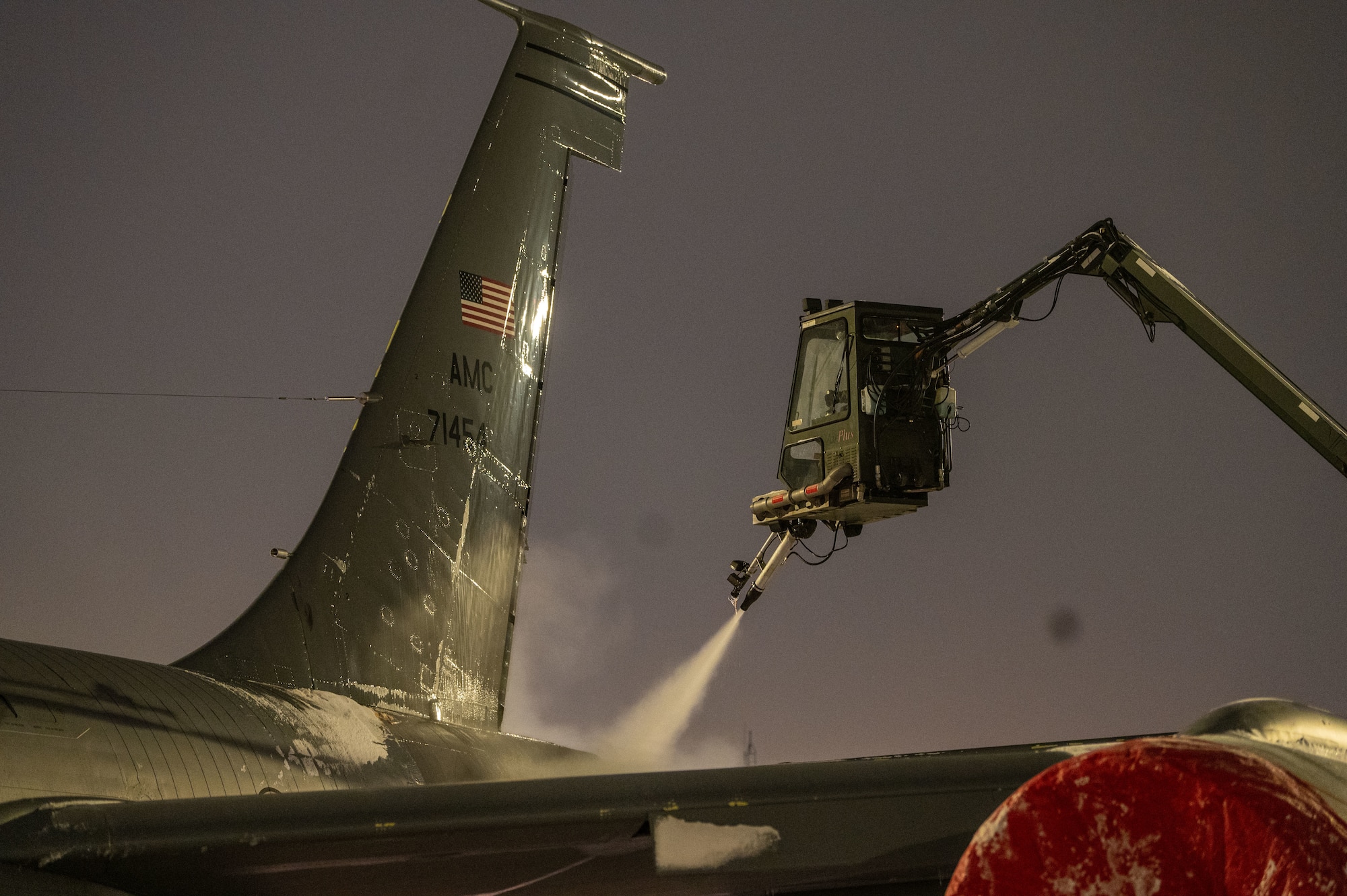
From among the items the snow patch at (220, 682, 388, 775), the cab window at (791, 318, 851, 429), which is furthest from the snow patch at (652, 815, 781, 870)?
the cab window at (791, 318, 851, 429)

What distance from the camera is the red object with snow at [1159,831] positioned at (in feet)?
5.86

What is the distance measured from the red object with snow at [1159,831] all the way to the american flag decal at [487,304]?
6471 millimetres

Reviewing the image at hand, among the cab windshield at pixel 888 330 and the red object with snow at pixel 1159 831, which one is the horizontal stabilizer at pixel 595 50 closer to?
the cab windshield at pixel 888 330

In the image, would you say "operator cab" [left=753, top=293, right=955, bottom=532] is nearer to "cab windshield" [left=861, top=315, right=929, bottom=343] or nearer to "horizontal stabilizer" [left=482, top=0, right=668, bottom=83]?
"cab windshield" [left=861, top=315, right=929, bottom=343]

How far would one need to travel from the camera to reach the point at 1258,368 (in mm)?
8430

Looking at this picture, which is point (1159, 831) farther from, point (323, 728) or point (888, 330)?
point (888, 330)

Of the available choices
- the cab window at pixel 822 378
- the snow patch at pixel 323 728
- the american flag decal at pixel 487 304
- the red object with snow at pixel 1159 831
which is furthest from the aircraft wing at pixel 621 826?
the cab window at pixel 822 378

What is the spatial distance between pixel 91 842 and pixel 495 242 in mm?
5912

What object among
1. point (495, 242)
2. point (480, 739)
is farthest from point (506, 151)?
point (480, 739)

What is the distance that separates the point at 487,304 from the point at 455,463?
4.08 ft

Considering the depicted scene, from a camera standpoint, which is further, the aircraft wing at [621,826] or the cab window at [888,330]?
the cab window at [888,330]

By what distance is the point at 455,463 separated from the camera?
7566 mm

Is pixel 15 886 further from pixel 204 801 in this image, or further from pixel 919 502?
pixel 919 502

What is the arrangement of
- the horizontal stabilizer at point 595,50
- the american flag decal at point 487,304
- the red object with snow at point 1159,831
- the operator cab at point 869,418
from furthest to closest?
the operator cab at point 869,418 < the horizontal stabilizer at point 595,50 < the american flag decal at point 487,304 < the red object with snow at point 1159,831
